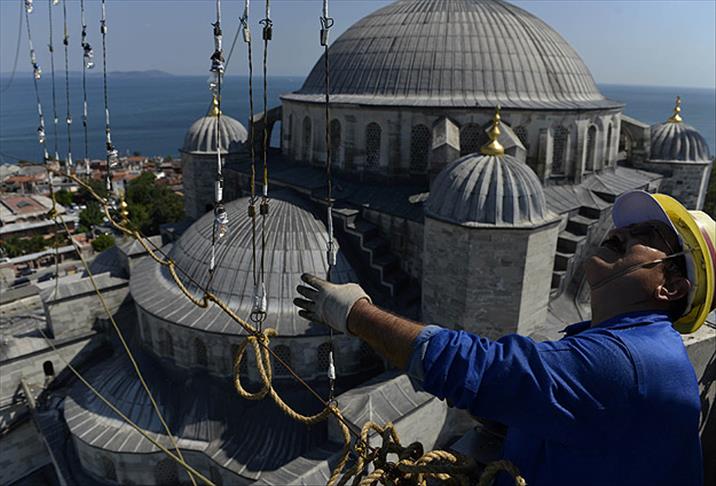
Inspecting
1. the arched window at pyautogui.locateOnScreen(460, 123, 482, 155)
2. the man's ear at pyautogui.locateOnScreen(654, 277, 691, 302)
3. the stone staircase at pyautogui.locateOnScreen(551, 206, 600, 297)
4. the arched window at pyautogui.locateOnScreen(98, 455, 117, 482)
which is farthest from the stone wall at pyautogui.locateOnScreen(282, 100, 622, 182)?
the man's ear at pyautogui.locateOnScreen(654, 277, 691, 302)

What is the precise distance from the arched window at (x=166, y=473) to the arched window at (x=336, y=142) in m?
9.31

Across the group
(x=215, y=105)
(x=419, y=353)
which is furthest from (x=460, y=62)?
(x=419, y=353)

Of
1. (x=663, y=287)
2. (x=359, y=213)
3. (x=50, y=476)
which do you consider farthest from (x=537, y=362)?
(x=50, y=476)

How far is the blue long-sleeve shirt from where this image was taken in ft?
7.41

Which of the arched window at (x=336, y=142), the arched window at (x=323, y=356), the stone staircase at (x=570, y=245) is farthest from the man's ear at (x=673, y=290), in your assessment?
the arched window at (x=336, y=142)

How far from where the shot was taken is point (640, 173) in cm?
1766

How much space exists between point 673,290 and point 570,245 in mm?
10867

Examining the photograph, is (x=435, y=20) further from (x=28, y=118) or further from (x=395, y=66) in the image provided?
(x=28, y=118)

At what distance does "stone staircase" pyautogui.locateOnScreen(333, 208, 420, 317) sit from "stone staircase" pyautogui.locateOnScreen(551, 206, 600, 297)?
3.56 m

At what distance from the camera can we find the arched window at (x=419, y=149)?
14.3 meters

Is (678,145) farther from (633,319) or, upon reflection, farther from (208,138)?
(633,319)

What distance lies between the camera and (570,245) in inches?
505

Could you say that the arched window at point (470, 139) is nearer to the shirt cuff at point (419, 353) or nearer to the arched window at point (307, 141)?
the arched window at point (307, 141)

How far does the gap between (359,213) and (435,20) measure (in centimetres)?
700
